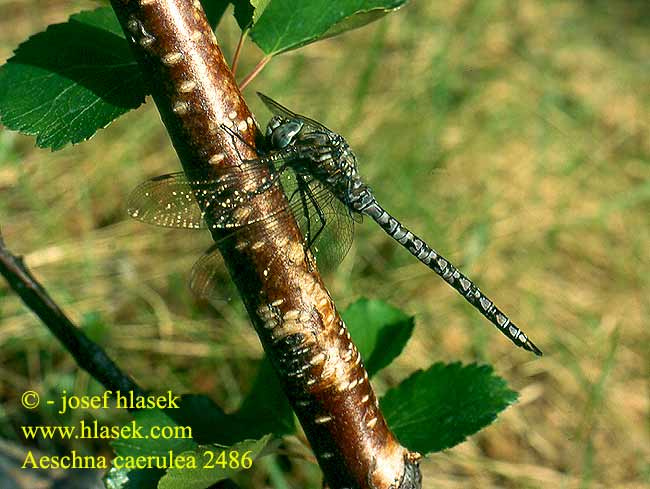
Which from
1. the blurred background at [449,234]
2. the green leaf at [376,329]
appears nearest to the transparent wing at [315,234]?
the green leaf at [376,329]

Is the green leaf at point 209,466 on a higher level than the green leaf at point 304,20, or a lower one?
lower

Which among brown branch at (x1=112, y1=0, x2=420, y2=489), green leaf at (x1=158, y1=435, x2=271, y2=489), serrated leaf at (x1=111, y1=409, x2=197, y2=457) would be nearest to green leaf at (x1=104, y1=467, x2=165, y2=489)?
serrated leaf at (x1=111, y1=409, x2=197, y2=457)

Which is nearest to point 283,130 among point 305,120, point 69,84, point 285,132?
point 285,132

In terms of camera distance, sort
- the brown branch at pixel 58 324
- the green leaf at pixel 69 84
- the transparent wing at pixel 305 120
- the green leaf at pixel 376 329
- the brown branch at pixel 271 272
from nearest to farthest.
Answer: the brown branch at pixel 271 272 < the green leaf at pixel 69 84 < the brown branch at pixel 58 324 < the green leaf at pixel 376 329 < the transparent wing at pixel 305 120

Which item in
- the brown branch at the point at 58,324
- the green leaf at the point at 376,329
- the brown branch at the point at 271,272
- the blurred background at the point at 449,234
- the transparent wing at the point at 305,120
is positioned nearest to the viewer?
the brown branch at the point at 271,272

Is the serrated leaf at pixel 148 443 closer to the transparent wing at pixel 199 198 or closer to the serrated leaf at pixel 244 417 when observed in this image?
the serrated leaf at pixel 244 417

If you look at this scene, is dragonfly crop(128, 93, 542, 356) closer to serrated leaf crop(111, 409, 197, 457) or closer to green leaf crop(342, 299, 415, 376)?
green leaf crop(342, 299, 415, 376)

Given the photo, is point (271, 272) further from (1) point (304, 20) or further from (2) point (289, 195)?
(1) point (304, 20)

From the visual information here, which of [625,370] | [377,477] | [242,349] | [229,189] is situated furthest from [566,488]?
[229,189]
